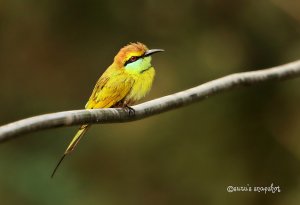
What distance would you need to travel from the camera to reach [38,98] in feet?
18.9

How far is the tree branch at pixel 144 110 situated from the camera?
1.34 metres

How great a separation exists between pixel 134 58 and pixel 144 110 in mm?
1072

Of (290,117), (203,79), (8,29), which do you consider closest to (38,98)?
(8,29)

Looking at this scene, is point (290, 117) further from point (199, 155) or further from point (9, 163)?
point (9, 163)

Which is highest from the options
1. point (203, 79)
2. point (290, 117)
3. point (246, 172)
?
point (203, 79)

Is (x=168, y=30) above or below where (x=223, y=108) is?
above

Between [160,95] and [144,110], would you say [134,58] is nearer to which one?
[144,110]

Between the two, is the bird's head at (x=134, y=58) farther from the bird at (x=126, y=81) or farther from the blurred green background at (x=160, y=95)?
the blurred green background at (x=160, y=95)

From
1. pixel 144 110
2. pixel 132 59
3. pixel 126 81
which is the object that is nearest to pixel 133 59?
pixel 132 59

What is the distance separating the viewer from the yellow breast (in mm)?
3004

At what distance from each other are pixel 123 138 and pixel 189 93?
3539 mm

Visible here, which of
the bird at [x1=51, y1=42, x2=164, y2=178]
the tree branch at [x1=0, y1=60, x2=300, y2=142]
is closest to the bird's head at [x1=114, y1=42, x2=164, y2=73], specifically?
the bird at [x1=51, y1=42, x2=164, y2=178]

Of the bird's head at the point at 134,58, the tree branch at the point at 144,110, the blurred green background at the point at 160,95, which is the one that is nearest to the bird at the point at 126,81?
the bird's head at the point at 134,58

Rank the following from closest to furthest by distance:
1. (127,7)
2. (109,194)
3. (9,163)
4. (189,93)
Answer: (189,93) → (9,163) → (109,194) → (127,7)
